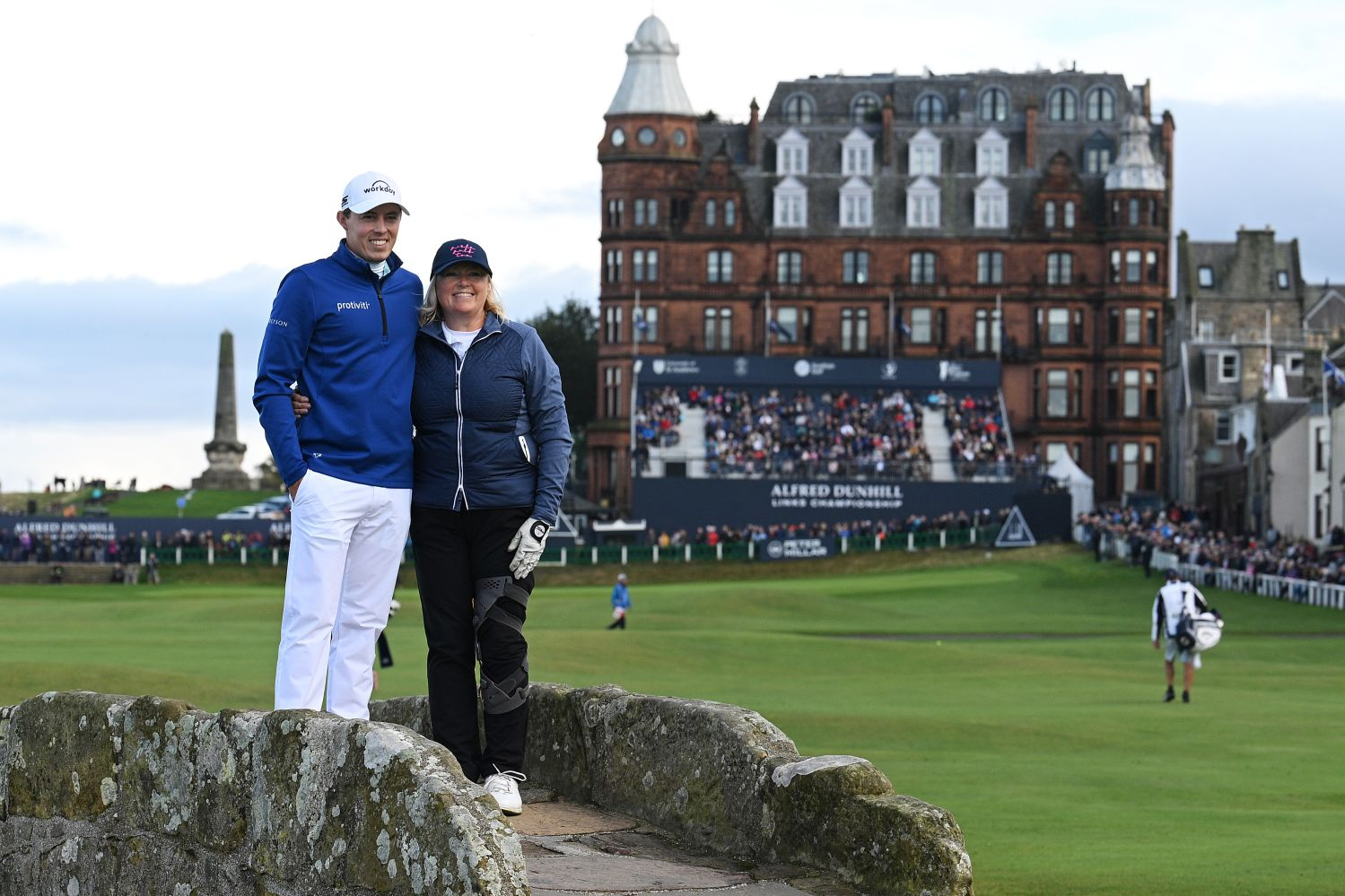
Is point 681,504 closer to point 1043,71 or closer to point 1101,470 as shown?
point 1101,470

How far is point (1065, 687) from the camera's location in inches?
1513

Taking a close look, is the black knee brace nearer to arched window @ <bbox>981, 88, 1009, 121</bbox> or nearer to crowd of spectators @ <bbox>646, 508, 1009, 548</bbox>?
crowd of spectators @ <bbox>646, 508, 1009, 548</bbox>

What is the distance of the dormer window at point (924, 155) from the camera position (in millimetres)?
114000

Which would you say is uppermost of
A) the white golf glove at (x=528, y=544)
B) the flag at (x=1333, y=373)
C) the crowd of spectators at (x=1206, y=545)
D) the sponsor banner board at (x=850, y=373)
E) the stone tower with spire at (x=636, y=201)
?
the stone tower with spire at (x=636, y=201)

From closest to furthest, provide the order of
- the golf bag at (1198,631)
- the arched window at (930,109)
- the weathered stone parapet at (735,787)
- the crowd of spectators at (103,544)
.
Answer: the weathered stone parapet at (735,787)
the golf bag at (1198,631)
the crowd of spectators at (103,544)
the arched window at (930,109)

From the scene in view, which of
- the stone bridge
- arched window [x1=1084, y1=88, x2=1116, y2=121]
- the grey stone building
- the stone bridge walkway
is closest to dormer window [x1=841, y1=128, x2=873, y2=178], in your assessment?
arched window [x1=1084, y1=88, x2=1116, y2=121]

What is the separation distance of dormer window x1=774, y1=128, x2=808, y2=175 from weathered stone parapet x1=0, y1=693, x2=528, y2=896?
105767mm

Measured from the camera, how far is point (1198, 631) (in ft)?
112

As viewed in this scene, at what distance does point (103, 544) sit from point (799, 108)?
1969 inches

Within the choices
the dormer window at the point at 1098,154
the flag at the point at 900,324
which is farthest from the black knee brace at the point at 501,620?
the dormer window at the point at 1098,154

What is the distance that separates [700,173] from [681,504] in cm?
2658

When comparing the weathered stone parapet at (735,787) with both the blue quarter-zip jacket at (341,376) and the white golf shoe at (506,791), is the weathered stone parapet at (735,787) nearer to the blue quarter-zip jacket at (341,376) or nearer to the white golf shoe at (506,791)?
the white golf shoe at (506,791)

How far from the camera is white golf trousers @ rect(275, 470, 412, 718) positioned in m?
10.3

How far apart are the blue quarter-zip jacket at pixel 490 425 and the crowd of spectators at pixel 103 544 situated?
7352 centimetres
